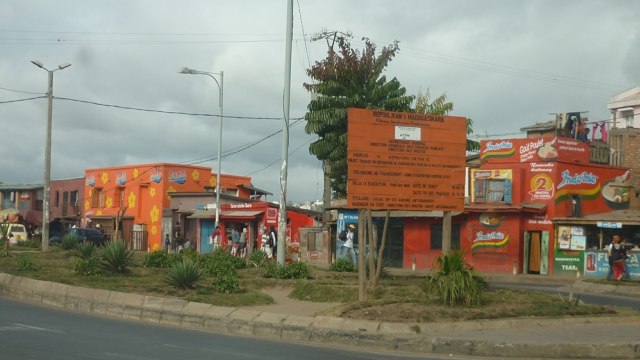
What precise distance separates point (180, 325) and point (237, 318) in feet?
4.34

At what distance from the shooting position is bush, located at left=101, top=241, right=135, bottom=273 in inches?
773

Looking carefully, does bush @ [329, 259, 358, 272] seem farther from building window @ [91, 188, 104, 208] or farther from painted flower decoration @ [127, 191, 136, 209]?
building window @ [91, 188, 104, 208]

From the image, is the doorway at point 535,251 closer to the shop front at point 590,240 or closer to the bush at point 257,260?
the shop front at point 590,240

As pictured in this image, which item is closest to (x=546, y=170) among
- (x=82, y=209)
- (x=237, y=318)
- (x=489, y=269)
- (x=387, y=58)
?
(x=489, y=269)

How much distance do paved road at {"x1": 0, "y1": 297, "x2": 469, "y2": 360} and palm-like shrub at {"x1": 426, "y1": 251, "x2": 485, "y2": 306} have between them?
2.87 metres

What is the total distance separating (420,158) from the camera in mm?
14820

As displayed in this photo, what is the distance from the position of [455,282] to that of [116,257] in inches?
410

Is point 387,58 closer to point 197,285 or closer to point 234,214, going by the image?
point 197,285

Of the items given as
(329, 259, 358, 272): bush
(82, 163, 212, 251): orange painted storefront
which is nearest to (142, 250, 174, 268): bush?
(329, 259, 358, 272): bush

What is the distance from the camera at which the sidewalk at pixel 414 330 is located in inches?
412

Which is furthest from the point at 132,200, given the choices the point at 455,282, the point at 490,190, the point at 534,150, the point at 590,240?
the point at 455,282

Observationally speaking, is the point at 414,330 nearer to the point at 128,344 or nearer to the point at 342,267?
the point at 128,344

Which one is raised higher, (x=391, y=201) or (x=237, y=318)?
(x=391, y=201)

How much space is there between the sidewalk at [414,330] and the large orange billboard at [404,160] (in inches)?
116
